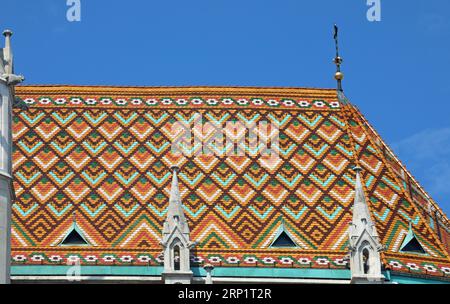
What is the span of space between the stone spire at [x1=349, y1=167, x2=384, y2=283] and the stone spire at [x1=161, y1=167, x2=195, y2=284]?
3143 mm

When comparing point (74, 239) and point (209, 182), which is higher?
point (209, 182)

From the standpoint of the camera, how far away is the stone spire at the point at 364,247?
92.0 feet

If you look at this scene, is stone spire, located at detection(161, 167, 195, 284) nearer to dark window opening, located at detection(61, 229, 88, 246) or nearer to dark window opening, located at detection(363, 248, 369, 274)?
dark window opening, located at detection(61, 229, 88, 246)

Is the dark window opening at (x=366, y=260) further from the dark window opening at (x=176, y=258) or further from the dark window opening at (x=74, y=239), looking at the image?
the dark window opening at (x=74, y=239)

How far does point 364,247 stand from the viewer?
28.3 m

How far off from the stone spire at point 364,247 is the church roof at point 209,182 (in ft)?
1.63

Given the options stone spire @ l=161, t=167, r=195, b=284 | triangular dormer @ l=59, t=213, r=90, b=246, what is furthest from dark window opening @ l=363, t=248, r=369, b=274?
triangular dormer @ l=59, t=213, r=90, b=246

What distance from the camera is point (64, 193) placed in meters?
30.1

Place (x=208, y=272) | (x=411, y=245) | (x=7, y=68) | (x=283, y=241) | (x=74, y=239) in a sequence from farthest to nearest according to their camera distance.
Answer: (x=411, y=245), (x=283, y=241), (x=74, y=239), (x=208, y=272), (x=7, y=68)

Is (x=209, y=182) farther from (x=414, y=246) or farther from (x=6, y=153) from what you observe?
(x=6, y=153)

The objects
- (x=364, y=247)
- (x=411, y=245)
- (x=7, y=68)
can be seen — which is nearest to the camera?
(x=7, y=68)

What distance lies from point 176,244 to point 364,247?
365cm

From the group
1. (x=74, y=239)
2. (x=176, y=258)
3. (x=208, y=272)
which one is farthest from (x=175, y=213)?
(x=74, y=239)

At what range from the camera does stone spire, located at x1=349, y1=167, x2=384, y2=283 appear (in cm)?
2805
